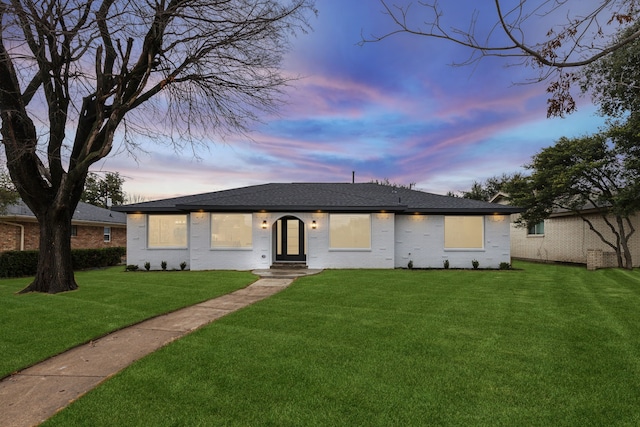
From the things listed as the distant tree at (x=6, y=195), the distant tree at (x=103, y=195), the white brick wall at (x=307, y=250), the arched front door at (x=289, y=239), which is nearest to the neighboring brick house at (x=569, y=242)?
the white brick wall at (x=307, y=250)

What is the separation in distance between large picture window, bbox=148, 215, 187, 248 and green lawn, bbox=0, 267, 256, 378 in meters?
3.90

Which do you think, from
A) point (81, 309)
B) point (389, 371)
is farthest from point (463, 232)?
point (81, 309)

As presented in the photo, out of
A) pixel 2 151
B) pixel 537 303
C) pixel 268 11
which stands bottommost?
pixel 537 303

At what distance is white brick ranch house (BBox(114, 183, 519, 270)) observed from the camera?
13930mm

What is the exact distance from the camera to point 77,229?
19.8 metres

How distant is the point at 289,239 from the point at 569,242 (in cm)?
1527

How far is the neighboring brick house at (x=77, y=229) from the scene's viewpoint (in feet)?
52.5

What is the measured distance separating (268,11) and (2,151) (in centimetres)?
758

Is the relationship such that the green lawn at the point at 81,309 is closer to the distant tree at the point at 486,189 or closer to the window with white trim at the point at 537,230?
the window with white trim at the point at 537,230

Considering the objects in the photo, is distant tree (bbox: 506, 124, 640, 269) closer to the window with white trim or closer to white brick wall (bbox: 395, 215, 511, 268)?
the window with white trim

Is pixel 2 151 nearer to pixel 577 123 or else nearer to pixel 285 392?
pixel 285 392

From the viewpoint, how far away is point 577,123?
22.9 ft

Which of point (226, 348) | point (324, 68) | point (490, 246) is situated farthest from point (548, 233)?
A: point (226, 348)

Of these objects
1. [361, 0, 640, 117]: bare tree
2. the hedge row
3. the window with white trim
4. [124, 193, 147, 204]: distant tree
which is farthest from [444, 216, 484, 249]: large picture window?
[124, 193, 147, 204]: distant tree
